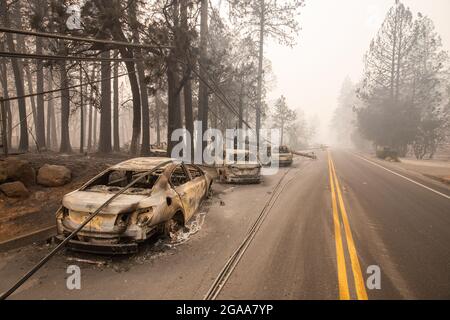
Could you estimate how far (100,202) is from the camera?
532 cm

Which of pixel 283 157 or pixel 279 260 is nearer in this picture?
pixel 279 260

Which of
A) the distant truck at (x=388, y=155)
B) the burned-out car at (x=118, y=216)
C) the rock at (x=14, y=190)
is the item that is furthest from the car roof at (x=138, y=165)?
the distant truck at (x=388, y=155)

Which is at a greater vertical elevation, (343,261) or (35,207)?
(35,207)

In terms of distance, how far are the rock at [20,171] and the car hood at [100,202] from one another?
4176 mm

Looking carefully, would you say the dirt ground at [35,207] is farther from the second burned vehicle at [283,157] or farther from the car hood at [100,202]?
the second burned vehicle at [283,157]

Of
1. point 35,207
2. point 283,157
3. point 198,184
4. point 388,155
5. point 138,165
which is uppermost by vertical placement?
point 138,165

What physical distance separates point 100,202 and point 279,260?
10.5 feet

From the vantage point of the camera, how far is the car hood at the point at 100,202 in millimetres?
5145

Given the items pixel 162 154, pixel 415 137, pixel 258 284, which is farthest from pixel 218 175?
pixel 415 137

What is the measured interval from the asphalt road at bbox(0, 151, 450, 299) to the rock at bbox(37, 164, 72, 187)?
12.6 ft

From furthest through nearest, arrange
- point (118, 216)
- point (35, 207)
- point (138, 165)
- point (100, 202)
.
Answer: point (35, 207) → point (138, 165) → point (100, 202) → point (118, 216)

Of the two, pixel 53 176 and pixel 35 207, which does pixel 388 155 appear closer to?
pixel 53 176

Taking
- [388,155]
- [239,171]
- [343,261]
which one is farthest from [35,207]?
[388,155]
